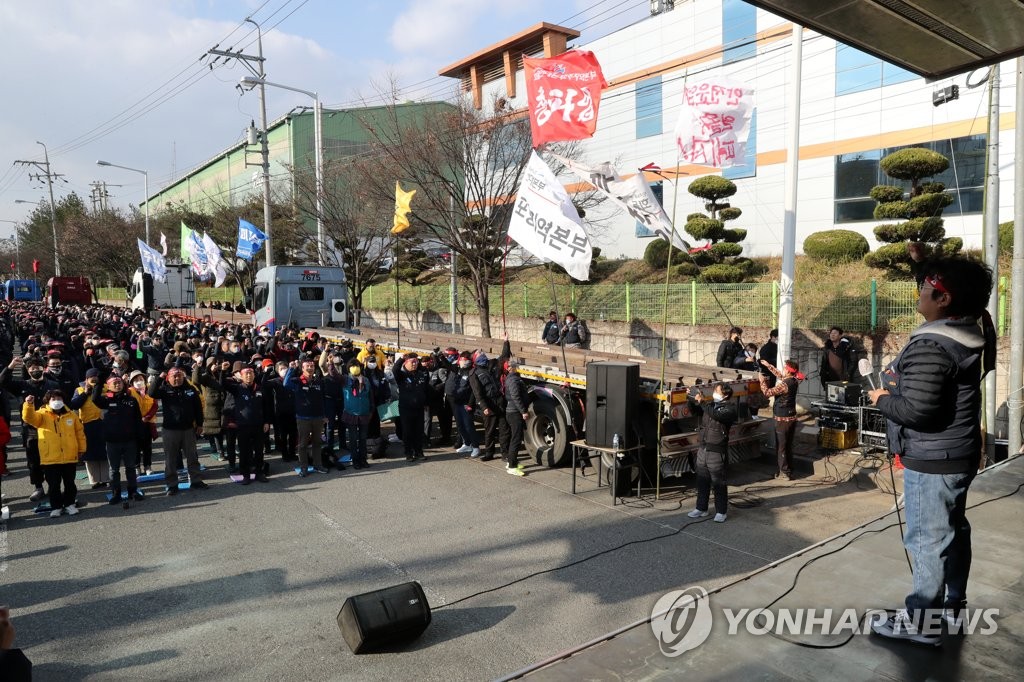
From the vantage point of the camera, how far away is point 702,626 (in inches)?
163

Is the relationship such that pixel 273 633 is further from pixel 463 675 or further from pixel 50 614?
pixel 50 614

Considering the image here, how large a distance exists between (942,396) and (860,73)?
21653mm

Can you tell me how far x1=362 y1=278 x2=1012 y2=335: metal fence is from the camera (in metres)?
12.3

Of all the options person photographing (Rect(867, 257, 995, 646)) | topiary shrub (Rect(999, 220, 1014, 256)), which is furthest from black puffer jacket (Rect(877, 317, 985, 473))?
topiary shrub (Rect(999, 220, 1014, 256))

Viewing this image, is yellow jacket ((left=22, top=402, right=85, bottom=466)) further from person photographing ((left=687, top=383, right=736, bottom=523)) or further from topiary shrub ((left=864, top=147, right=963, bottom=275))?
topiary shrub ((left=864, top=147, right=963, bottom=275))

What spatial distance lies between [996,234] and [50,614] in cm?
1118

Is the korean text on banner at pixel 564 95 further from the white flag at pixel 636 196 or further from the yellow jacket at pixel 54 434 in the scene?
the yellow jacket at pixel 54 434

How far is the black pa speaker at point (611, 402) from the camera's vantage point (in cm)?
815

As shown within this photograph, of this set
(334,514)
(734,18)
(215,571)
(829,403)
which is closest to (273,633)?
(215,571)

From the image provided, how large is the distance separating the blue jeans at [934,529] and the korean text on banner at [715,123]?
6223mm

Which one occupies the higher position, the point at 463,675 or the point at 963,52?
the point at 963,52

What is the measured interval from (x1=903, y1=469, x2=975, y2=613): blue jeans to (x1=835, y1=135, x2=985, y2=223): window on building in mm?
16669

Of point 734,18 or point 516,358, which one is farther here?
point 734,18

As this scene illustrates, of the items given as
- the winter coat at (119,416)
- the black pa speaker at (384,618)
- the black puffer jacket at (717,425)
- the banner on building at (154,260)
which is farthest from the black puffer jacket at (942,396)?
the banner on building at (154,260)
